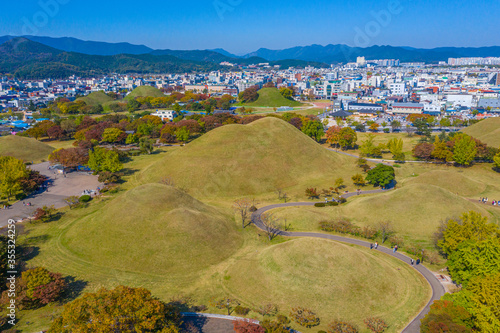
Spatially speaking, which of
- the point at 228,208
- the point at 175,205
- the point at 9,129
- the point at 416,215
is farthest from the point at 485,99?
the point at 9,129

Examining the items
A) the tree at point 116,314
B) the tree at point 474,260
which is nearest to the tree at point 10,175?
the tree at point 116,314

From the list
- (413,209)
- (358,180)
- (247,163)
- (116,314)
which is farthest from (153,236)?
(358,180)

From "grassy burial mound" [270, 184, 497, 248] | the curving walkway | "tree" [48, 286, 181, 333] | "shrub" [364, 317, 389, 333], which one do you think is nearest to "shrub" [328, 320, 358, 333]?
"shrub" [364, 317, 389, 333]

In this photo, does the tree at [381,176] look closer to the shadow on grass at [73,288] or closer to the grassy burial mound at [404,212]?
the grassy burial mound at [404,212]

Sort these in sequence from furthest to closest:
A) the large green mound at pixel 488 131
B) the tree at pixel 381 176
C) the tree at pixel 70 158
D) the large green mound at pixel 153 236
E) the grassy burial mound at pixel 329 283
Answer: the large green mound at pixel 488 131 → the tree at pixel 70 158 → the tree at pixel 381 176 → the large green mound at pixel 153 236 → the grassy burial mound at pixel 329 283

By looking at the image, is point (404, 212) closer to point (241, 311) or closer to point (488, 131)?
point (241, 311)

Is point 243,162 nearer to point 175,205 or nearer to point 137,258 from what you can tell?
point 175,205

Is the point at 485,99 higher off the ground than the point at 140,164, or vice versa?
the point at 485,99
